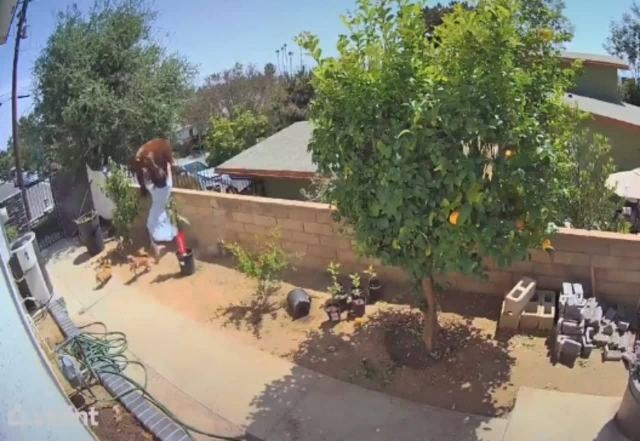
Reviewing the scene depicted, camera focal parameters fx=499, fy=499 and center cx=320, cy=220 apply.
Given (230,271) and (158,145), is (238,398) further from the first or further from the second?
(158,145)

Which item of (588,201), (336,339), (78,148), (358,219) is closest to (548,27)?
(358,219)

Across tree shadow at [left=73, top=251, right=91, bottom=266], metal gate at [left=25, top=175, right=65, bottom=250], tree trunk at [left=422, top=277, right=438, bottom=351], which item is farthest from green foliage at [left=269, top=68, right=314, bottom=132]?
tree trunk at [left=422, top=277, right=438, bottom=351]

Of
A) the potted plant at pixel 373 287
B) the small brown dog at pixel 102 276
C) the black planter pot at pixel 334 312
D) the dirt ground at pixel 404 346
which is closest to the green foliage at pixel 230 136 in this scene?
the small brown dog at pixel 102 276

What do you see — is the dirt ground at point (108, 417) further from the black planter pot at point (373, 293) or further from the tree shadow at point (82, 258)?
the tree shadow at point (82, 258)

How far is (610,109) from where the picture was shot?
36.6 feet

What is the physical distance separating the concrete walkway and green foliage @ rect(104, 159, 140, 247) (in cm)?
156

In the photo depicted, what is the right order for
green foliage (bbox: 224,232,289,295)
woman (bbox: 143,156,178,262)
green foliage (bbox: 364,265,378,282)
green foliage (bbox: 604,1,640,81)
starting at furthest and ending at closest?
green foliage (bbox: 604,1,640,81), woman (bbox: 143,156,178,262), green foliage (bbox: 224,232,289,295), green foliage (bbox: 364,265,378,282)

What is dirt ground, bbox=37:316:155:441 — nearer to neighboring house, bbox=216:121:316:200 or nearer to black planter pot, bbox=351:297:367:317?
black planter pot, bbox=351:297:367:317

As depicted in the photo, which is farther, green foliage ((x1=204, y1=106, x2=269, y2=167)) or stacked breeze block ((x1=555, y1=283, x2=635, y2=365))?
green foliage ((x1=204, y1=106, x2=269, y2=167))

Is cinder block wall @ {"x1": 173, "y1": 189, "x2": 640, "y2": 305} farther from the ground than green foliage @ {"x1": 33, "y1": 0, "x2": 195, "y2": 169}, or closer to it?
closer to it

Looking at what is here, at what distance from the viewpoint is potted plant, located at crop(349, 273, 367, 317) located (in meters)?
4.43

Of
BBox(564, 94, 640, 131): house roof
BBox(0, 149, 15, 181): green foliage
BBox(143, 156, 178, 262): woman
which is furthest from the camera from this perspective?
BBox(564, 94, 640, 131): house roof

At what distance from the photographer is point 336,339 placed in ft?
13.7

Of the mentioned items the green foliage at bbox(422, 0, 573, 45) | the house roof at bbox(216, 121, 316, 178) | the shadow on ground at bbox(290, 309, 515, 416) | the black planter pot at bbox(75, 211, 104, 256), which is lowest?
the shadow on ground at bbox(290, 309, 515, 416)
